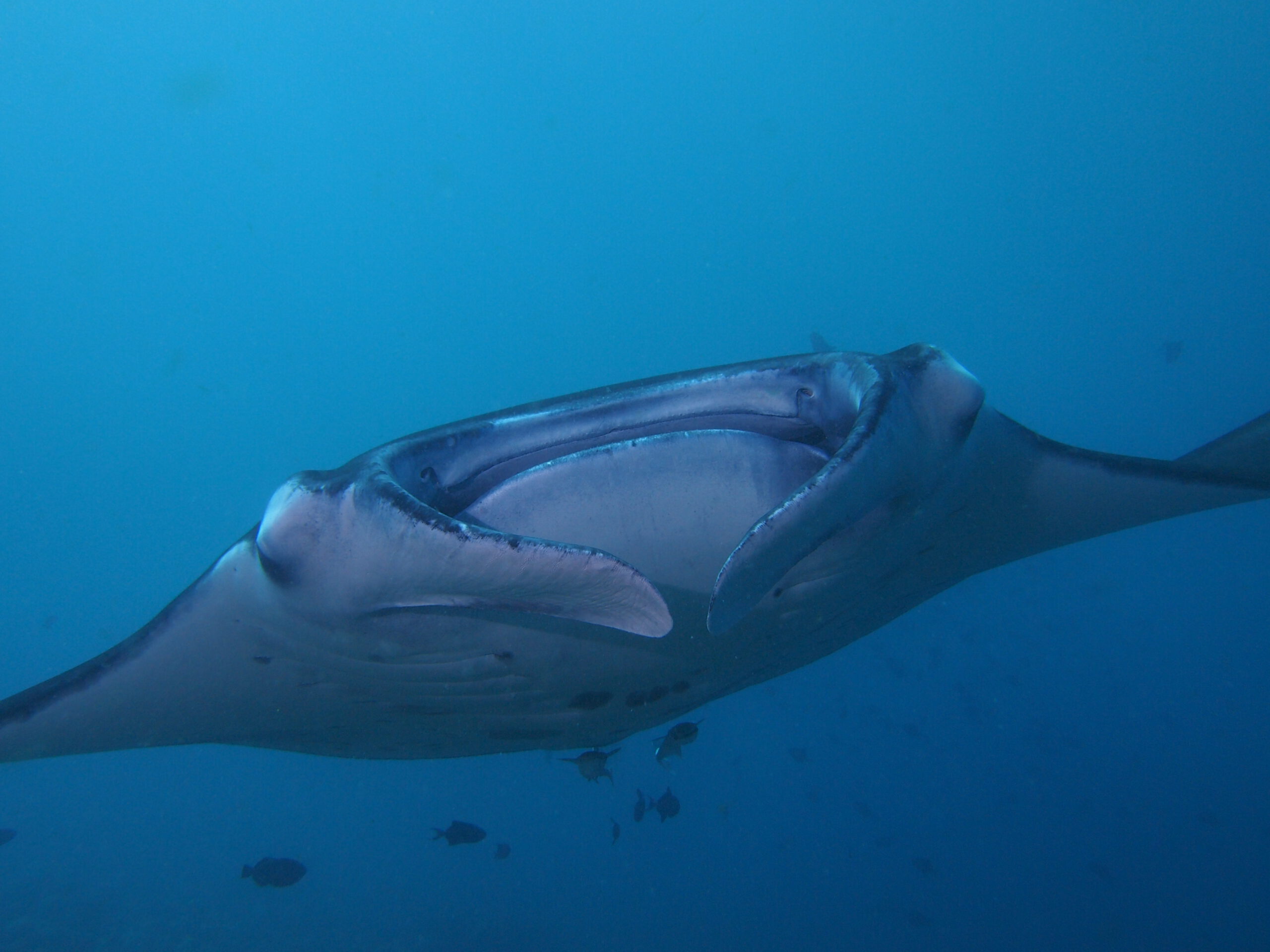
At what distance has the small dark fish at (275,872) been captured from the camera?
6.53 metres

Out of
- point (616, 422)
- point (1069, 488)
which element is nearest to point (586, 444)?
point (616, 422)

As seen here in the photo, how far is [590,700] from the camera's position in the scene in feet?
7.73

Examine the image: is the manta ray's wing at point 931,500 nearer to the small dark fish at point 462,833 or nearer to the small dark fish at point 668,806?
the small dark fish at point 668,806

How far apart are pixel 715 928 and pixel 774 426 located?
15.9 meters

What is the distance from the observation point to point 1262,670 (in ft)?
80.6

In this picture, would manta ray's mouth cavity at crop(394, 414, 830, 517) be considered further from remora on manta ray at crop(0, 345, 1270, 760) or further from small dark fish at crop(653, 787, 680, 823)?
small dark fish at crop(653, 787, 680, 823)

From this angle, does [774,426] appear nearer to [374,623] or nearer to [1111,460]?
[374,623]

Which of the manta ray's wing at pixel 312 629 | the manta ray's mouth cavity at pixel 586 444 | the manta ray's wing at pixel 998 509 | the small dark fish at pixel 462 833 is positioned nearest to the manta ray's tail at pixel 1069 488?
the manta ray's wing at pixel 998 509

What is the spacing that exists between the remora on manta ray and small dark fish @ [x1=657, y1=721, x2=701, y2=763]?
2.85m

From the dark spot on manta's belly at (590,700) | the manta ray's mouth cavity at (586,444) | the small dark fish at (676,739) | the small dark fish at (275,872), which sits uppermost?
the small dark fish at (676,739)

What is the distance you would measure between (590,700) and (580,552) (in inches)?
56.9

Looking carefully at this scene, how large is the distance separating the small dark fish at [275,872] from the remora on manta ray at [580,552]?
532 centimetres

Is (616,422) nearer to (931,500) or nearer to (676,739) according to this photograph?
(931,500)

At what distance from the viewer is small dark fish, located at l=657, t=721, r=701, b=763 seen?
523cm
